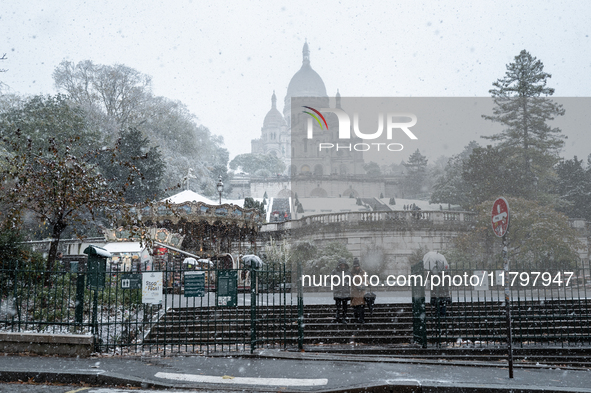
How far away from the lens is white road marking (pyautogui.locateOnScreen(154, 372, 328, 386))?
751 cm

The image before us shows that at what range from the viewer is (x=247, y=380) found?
25.4 feet

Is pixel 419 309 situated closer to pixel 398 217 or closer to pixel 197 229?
pixel 197 229

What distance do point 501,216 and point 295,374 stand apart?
389cm

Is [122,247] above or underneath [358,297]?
above

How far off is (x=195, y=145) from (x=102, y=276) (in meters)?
54.4

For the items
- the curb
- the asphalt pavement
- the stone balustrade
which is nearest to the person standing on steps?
the curb

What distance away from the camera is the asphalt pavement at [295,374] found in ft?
23.7

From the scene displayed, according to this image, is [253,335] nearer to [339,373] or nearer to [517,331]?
[339,373]

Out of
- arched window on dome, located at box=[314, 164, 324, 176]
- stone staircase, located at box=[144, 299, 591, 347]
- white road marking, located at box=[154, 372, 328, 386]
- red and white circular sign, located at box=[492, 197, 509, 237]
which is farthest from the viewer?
arched window on dome, located at box=[314, 164, 324, 176]

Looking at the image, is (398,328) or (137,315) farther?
(398,328)

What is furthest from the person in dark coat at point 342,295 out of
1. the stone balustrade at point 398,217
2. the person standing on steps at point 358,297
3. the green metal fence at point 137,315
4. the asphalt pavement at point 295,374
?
the stone balustrade at point 398,217

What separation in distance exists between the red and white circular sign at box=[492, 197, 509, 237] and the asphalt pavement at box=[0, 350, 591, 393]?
7.05ft

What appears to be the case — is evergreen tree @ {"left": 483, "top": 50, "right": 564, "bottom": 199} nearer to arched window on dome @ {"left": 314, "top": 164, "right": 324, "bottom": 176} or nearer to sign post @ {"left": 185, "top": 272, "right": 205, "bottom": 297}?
sign post @ {"left": 185, "top": 272, "right": 205, "bottom": 297}

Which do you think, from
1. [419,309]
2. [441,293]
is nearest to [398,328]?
[441,293]
